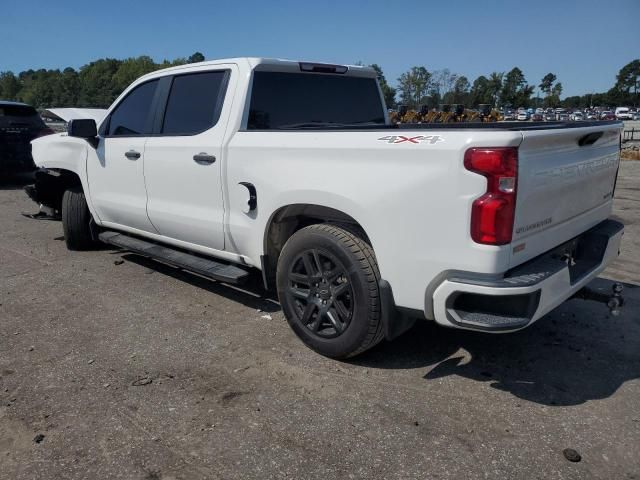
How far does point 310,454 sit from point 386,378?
89 cm

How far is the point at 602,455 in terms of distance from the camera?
259 cm

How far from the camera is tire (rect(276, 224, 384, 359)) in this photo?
3.21m

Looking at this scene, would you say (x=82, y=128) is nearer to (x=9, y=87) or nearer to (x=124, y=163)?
(x=124, y=163)

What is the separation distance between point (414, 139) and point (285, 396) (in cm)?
166

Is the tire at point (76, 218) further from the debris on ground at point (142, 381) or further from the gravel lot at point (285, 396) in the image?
the debris on ground at point (142, 381)

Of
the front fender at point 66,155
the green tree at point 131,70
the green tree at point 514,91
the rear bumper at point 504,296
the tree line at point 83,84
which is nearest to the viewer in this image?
the rear bumper at point 504,296

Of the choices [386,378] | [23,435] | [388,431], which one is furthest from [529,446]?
[23,435]

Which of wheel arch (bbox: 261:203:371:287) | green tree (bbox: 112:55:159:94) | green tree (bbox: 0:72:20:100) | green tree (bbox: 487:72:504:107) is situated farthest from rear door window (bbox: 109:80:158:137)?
green tree (bbox: 0:72:20:100)

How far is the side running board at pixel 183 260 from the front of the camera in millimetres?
4078

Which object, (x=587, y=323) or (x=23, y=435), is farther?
(x=587, y=323)

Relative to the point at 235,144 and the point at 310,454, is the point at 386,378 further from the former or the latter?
the point at 235,144

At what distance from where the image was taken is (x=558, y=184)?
2969mm

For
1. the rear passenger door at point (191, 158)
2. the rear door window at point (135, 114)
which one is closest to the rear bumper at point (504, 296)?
the rear passenger door at point (191, 158)

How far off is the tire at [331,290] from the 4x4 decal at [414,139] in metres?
0.67
